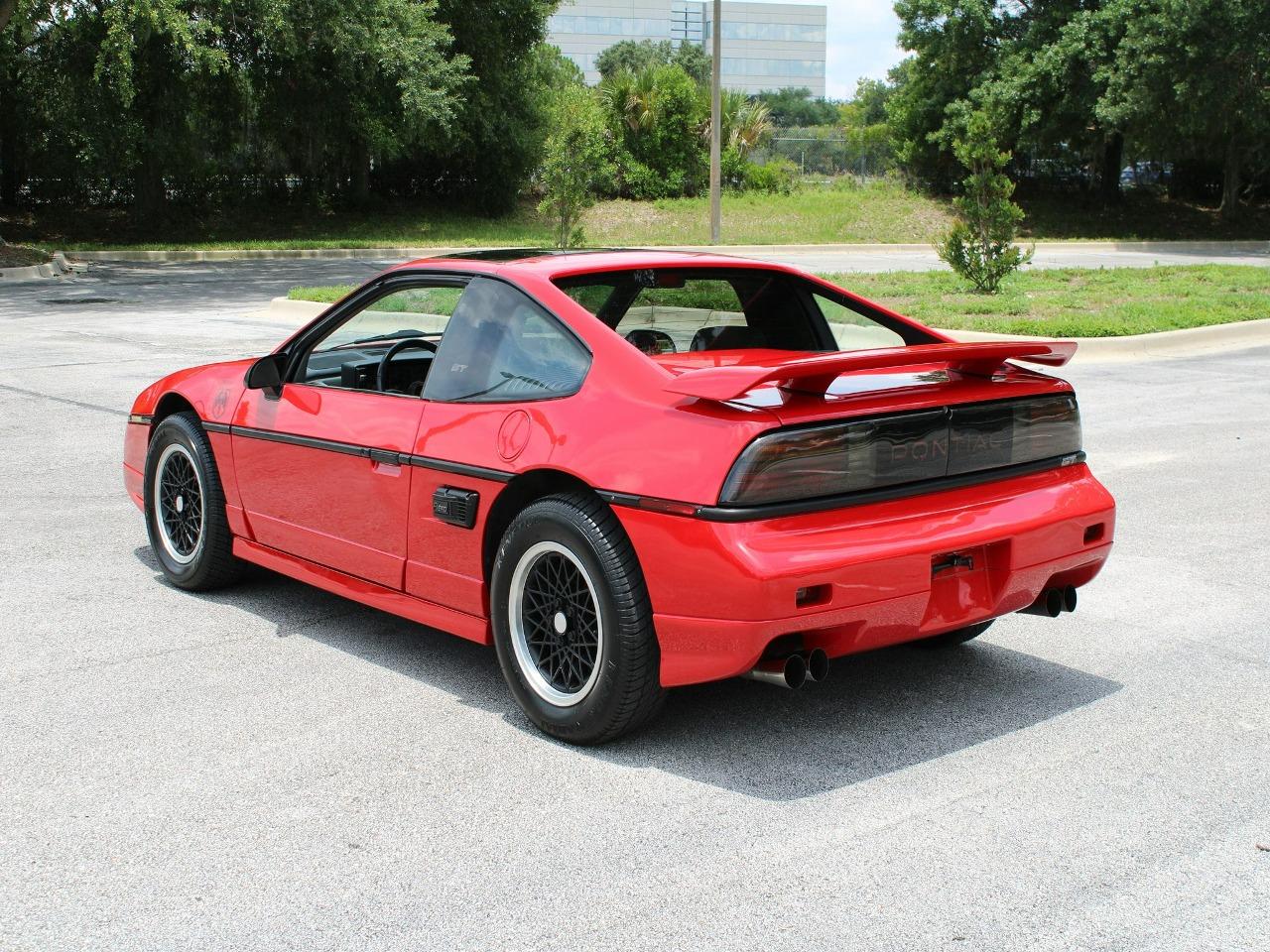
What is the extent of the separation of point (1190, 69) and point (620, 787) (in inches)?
1448

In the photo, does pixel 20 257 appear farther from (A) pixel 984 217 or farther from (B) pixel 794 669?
(B) pixel 794 669

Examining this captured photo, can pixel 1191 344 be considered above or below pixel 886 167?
below

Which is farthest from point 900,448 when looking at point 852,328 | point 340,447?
point 340,447

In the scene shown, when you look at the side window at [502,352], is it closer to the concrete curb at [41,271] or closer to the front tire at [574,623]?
the front tire at [574,623]

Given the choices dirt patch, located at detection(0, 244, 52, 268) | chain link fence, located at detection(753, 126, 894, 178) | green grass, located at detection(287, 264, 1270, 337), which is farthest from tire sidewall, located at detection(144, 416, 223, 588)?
chain link fence, located at detection(753, 126, 894, 178)

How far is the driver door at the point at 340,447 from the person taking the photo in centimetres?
475

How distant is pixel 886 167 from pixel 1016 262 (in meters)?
32.0

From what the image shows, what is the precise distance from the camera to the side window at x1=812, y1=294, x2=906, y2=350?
214 inches

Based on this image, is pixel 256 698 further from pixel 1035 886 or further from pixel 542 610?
pixel 1035 886

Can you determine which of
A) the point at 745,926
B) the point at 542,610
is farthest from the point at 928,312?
the point at 745,926

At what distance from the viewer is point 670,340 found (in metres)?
4.92

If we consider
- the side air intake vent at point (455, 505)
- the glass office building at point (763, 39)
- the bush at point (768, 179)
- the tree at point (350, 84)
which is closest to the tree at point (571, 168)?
the tree at point (350, 84)

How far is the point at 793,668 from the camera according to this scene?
12.5 feet

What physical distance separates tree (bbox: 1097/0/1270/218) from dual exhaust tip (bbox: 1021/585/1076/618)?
34.5 m
